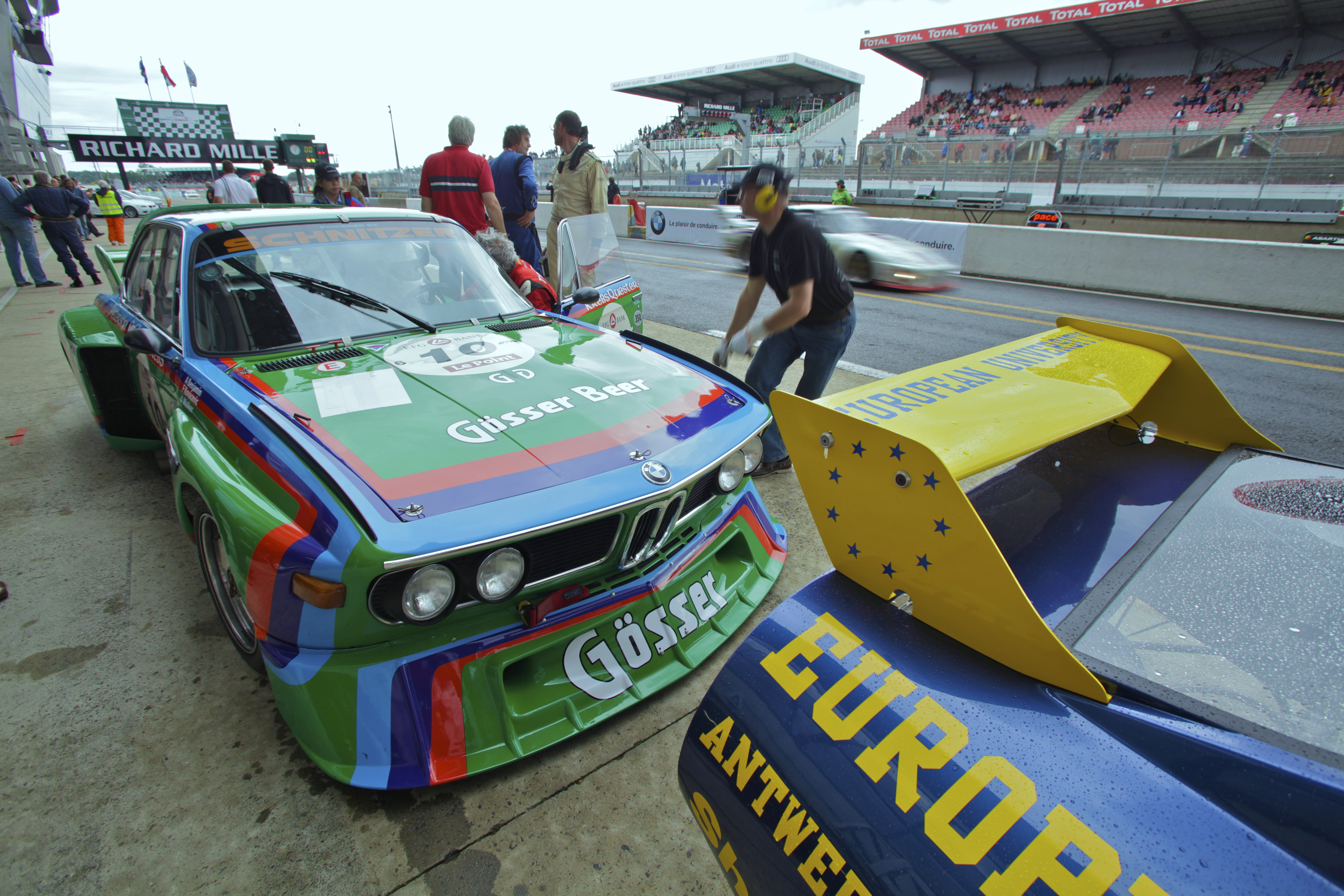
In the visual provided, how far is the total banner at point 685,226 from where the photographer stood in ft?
55.1

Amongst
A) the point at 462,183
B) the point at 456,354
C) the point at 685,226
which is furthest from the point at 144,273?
the point at 685,226

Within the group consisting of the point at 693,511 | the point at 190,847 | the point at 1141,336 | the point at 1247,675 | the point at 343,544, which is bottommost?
the point at 190,847

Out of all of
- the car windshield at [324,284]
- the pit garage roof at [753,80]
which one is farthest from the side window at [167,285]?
the pit garage roof at [753,80]

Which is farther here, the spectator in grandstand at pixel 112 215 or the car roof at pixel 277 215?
the spectator in grandstand at pixel 112 215

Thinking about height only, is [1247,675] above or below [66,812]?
above

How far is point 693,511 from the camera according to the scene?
2.14 meters

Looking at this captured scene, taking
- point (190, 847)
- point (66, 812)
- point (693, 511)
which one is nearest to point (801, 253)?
point (693, 511)

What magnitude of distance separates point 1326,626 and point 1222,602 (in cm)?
12

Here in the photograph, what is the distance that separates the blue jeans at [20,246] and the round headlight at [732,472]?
12.9 metres

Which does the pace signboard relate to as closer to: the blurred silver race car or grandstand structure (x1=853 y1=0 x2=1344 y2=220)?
the blurred silver race car

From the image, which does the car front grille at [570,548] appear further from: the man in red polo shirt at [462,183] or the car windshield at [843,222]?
the car windshield at [843,222]

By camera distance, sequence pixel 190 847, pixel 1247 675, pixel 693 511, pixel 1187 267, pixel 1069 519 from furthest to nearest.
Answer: pixel 1187 267, pixel 693 511, pixel 190 847, pixel 1069 519, pixel 1247 675

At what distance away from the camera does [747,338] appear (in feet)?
10.6

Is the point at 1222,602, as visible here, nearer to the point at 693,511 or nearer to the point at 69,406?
the point at 693,511
